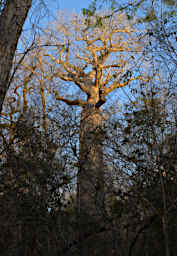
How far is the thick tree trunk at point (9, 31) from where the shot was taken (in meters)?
3.07

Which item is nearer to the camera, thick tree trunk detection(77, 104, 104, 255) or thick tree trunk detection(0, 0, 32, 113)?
thick tree trunk detection(0, 0, 32, 113)

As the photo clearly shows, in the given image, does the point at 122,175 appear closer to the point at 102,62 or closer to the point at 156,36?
the point at 156,36

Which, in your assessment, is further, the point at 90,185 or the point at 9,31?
the point at 90,185

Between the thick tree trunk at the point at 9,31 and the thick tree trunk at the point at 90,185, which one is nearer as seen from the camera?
the thick tree trunk at the point at 9,31

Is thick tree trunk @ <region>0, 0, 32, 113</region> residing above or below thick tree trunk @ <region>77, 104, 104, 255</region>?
above

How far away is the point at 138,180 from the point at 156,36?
5.93 feet

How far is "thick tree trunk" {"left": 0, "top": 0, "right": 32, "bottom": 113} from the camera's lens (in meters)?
3.07

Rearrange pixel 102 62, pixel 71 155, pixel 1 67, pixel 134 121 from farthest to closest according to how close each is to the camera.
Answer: pixel 102 62 → pixel 71 155 → pixel 134 121 → pixel 1 67

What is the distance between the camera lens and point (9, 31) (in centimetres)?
326

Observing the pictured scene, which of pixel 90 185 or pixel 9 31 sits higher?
pixel 9 31

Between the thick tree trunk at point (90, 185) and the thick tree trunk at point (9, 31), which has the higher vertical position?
the thick tree trunk at point (9, 31)

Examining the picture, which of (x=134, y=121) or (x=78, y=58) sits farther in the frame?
(x=78, y=58)

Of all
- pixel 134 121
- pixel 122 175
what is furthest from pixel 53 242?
pixel 134 121

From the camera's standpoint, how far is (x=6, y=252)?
11.8 ft
